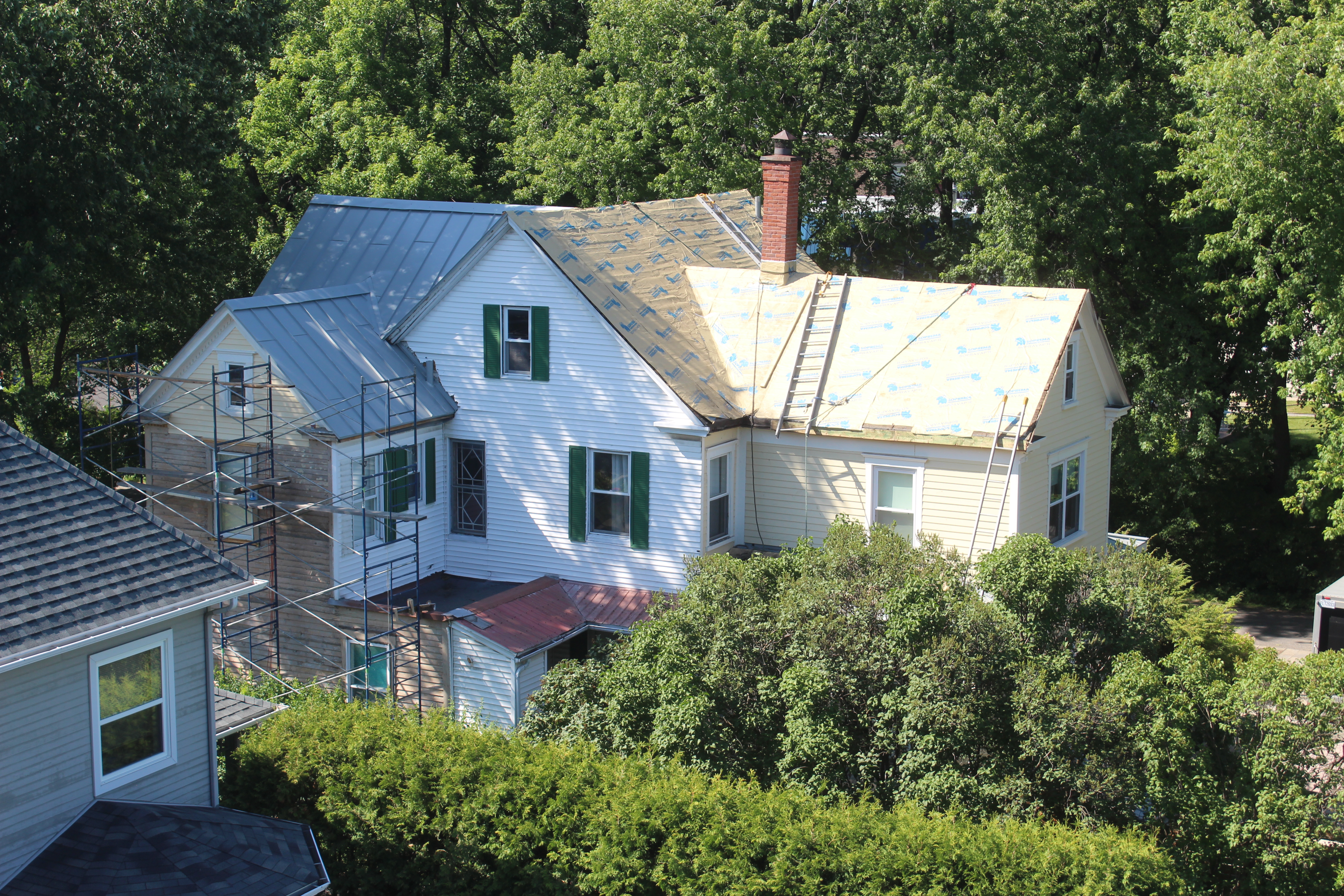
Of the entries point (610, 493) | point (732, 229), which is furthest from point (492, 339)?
point (732, 229)

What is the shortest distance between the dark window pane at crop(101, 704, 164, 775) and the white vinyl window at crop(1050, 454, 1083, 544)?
51.9 ft

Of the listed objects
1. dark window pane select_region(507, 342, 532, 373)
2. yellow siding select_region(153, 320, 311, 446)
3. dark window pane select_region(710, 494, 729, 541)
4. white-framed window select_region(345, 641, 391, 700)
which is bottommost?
white-framed window select_region(345, 641, 391, 700)

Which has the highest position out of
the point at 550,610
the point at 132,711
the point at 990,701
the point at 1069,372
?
the point at 1069,372

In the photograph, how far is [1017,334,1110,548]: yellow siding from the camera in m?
22.9

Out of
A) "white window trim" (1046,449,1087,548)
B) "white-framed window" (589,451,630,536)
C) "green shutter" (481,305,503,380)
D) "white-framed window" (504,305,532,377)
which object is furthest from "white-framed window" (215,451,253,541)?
"white window trim" (1046,449,1087,548)

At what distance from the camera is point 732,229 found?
96.8ft

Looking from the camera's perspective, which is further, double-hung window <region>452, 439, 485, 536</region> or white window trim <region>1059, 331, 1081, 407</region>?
double-hung window <region>452, 439, 485, 536</region>

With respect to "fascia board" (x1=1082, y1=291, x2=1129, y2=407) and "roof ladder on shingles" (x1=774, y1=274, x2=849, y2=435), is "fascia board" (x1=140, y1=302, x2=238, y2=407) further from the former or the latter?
"fascia board" (x1=1082, y1=291, x2=1129, y2=407)

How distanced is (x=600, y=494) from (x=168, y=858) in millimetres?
11863

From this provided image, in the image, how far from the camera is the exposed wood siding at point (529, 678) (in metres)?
22.1

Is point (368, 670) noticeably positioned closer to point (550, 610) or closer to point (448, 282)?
point (550, 610)

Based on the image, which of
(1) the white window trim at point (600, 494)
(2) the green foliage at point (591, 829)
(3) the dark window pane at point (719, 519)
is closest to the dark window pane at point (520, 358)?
(1) the white window trim at point (600, 494)

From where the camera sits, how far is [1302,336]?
92.6 feet

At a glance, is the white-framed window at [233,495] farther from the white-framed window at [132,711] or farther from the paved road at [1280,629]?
the paved road at [1280,629]
